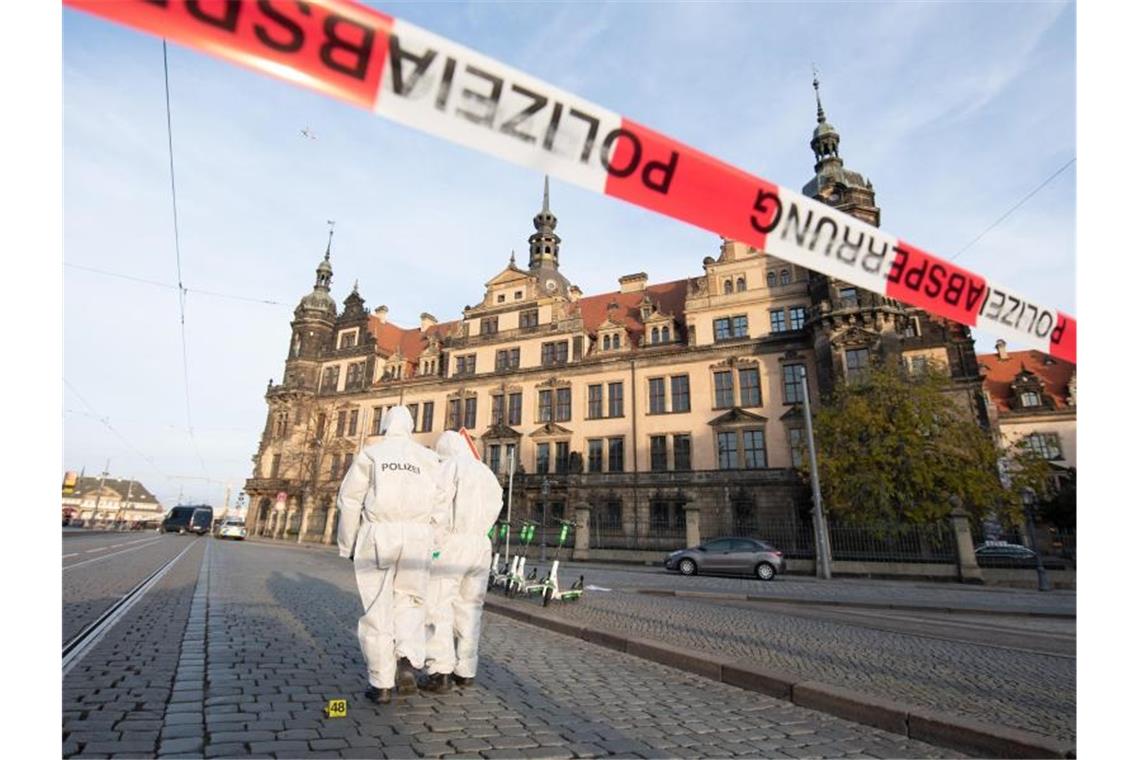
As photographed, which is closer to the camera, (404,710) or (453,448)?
(404,710)

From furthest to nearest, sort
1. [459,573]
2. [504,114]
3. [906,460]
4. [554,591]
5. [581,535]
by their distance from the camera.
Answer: [581,535] < [906,460] < [554,591] < [459,573] < [504,114]

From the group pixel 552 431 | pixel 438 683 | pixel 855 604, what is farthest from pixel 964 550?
pixel 438 683

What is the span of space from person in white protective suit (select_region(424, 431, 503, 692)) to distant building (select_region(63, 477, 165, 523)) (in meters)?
107

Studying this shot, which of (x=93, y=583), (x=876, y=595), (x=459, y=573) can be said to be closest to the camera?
(x=459, y=573)

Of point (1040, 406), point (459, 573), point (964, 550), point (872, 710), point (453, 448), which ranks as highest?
point (1040, 406)

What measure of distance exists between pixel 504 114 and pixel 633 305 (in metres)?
35.6

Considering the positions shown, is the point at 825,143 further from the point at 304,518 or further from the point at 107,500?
the point at 107,500

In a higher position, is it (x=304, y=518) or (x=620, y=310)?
(x=620, y=310)

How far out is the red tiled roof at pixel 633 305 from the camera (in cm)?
3447

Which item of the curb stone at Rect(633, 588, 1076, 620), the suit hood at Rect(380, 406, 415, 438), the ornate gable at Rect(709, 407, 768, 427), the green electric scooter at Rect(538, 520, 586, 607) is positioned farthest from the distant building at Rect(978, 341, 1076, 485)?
the suit hood at Rect(380, 406, 415, 438)

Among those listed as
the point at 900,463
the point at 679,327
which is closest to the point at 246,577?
the point at 900,463

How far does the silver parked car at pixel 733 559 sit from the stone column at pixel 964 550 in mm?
6619

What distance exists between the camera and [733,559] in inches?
695
